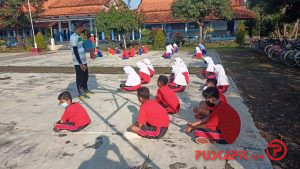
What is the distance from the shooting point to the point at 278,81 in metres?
8.91

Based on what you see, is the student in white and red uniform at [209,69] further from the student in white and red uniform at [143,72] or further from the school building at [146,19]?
the school building at [146,19]

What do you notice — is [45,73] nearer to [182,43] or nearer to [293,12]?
[293,12]

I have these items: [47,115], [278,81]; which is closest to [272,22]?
[278,81]

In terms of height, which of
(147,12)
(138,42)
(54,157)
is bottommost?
(54,157)

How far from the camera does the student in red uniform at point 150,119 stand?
446 cm

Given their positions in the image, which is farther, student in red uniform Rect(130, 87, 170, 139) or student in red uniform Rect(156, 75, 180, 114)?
student in red uniform Rect(156, 75, 180, 114)

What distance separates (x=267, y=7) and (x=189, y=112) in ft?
28.8

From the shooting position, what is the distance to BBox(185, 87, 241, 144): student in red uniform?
404 centimetres

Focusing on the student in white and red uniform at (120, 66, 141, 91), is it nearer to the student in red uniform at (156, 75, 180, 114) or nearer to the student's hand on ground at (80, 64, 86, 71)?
the student's hand on ground at (80, 64, 86, 71)

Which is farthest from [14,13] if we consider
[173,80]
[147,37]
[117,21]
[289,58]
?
[289,58]

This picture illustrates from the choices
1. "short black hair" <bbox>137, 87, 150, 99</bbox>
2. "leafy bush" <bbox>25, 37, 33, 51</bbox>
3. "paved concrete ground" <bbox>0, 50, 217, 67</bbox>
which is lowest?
"paved concrete ground" <bbox>0, 50, 217, 67</bbox>

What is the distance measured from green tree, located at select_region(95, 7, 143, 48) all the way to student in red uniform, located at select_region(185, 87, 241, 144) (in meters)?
19.3

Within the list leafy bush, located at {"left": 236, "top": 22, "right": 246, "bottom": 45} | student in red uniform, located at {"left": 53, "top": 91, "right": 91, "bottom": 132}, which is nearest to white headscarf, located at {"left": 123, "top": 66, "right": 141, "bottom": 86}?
student in red uniform, located at {"left": 53, "top": 91, "right": 91, "bottom": 132}

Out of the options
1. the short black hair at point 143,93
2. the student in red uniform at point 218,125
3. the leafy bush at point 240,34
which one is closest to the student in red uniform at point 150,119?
the short black hair at point 143,93
